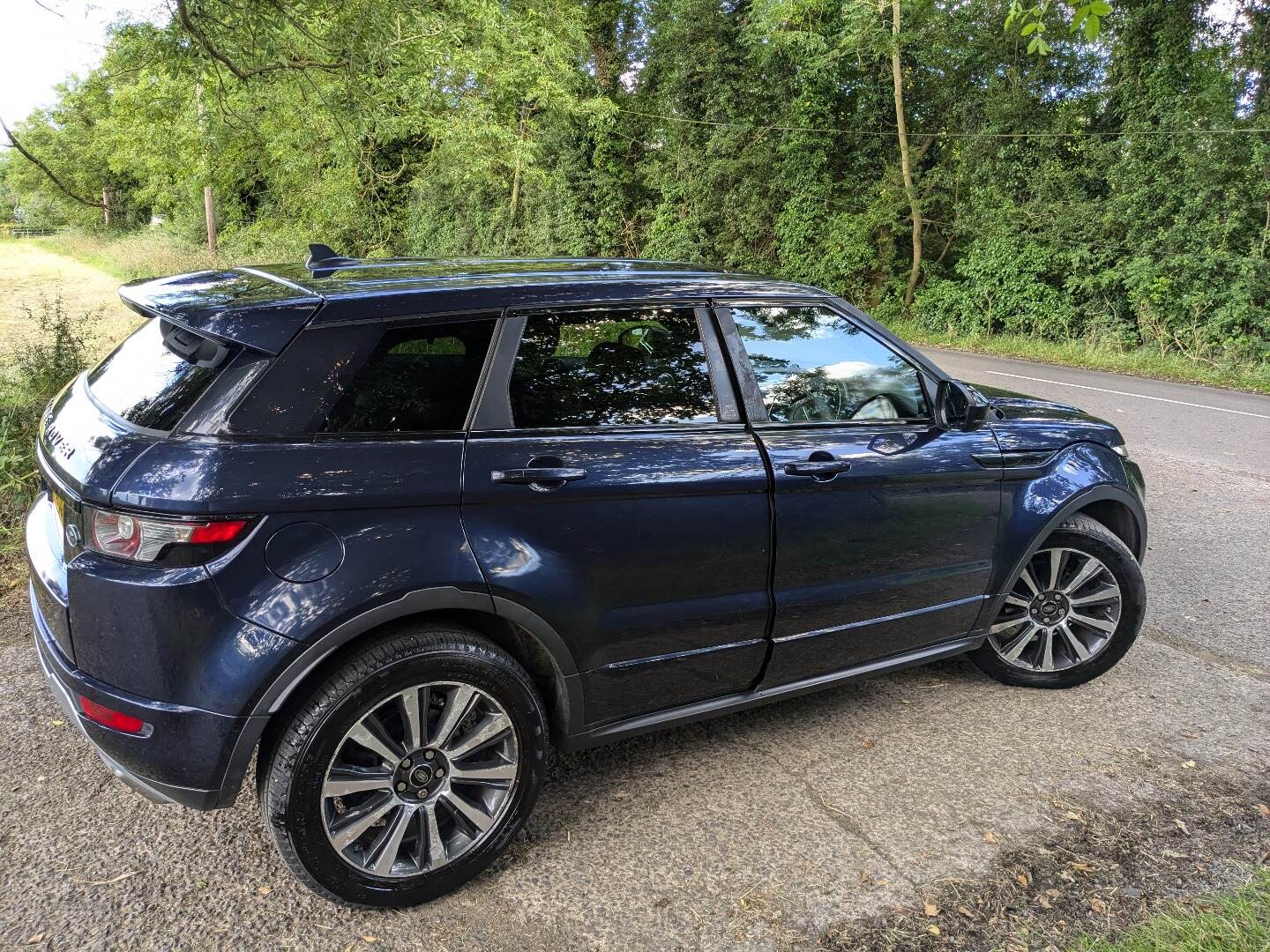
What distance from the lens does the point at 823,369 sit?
3307 millimetres

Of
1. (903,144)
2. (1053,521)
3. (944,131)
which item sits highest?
(944,131)

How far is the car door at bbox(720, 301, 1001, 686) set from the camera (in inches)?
120

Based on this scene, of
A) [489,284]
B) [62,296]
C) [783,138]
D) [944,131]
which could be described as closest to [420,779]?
[489,284]

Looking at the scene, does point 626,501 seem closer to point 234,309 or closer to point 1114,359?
point 234,309

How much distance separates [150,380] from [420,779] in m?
1.41

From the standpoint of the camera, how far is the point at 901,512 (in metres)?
3.24

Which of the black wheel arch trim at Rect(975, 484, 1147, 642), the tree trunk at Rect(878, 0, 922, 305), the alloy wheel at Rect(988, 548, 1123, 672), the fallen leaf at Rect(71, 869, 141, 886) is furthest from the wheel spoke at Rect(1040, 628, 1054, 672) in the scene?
the tree trunk at Rect(878, 0, 922, 305)

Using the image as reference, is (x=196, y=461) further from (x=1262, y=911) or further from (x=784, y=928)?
(x=1262, y=911)

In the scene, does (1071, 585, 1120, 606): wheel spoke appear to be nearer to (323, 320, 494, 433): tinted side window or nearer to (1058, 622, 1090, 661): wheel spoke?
(1058, 622, 1090, 661): wheel spoke

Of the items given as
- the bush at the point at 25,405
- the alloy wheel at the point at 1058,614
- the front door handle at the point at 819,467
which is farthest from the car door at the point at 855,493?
the bush at the point at 25,405

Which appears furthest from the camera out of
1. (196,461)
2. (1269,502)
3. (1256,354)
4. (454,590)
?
(1256,354)

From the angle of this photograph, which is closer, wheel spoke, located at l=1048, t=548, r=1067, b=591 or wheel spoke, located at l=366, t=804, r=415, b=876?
wheel spoke, located at l=366, t=804, r=415, b=876

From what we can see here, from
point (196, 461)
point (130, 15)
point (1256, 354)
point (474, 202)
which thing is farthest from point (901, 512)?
point (474, 202)

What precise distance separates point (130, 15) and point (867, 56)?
18.7m
